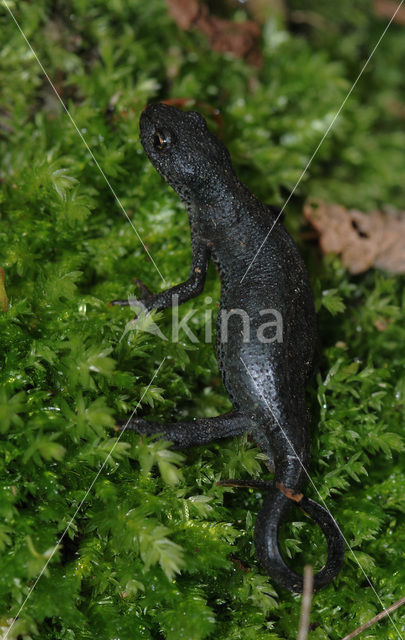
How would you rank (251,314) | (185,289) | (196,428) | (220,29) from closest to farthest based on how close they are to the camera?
(196,428)
(251,314)
(185,289)
(220,29)

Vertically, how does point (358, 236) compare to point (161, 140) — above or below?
below

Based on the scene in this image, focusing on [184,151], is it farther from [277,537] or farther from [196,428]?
[277,537]

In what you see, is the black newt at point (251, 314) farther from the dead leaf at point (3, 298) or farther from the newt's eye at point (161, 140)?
the dead leaf at point (3, 298)

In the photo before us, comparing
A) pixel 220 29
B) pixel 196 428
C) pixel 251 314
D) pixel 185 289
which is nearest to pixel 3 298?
pixel 185 289

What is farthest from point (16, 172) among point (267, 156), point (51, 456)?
point (51, 456)

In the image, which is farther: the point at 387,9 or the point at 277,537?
the point at 387,9

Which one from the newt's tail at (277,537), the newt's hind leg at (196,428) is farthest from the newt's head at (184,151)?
the newt's tail at (277,537)

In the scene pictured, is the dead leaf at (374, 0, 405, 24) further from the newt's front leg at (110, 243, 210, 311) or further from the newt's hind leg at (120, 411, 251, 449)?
the newt's hind leg at (120, 411, 251, 449)
